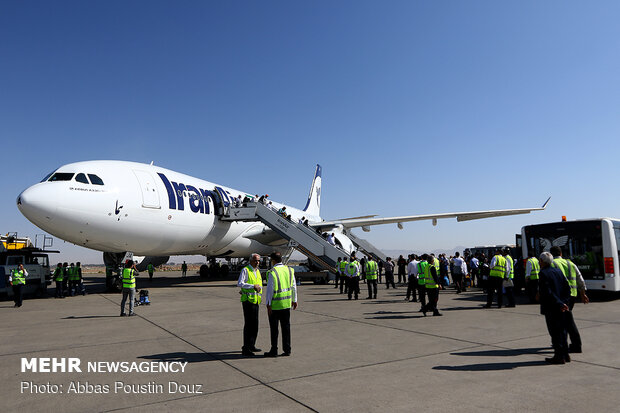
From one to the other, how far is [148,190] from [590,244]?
665 inches

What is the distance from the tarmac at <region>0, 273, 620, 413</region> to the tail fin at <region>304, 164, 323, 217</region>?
113ft

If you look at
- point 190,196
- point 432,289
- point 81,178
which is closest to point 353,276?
point 432,289

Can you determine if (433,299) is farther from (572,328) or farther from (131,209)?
(131,209)

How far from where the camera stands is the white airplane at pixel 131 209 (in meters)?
14.4

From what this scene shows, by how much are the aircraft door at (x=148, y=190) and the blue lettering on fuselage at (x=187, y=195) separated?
777 mm

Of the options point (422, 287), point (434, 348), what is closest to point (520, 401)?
point (434, 348)

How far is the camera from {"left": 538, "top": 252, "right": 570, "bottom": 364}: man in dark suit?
5.85 m

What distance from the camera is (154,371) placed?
5.75 metres

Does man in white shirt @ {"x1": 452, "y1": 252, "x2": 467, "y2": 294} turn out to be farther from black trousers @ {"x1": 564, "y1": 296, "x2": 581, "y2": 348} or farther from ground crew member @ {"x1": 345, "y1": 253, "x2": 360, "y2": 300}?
black trousers @ {"x1": 564, "y1": 296, "x2": 581, "y2": 348}

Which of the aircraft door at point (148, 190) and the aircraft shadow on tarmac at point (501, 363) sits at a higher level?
the aircraft door at point (148, 190)

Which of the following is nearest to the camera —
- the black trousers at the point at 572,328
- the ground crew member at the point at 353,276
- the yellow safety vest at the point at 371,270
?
the black trousers at the point at 572,328

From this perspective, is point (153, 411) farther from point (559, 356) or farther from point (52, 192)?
point (52, 192)

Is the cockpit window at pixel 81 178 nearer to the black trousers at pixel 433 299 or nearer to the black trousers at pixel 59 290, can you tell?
the black trousers at pixel 59 290

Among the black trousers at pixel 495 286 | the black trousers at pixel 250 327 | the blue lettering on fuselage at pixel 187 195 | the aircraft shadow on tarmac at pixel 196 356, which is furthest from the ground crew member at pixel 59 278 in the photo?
the black trousers at pixel 495 286
